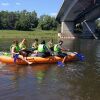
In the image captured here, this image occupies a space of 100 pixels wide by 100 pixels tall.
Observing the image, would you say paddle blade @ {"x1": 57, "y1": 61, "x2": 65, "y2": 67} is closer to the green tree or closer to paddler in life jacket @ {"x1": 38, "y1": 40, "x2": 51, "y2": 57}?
paddler in life jacket @ {"x1": 38, "y1": 40, "x2": 51, "y2": 57}

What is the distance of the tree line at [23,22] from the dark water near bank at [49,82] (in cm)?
9943

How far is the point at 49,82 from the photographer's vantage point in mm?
17688

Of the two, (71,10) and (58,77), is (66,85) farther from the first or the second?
(71,10)

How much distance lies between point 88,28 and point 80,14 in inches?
160

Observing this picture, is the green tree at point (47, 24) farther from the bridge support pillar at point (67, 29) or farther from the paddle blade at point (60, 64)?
the paddle blade at point (60, 64)

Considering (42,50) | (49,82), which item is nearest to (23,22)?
(42,50)

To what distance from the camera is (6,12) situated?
147 metres

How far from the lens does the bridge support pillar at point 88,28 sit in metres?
81.1

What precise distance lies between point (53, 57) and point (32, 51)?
1.68 meters

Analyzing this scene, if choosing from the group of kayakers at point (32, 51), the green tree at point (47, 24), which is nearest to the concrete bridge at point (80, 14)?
the group of kayakers at point (32, 51)

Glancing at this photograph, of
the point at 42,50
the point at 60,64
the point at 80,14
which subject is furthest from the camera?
the point at 80,14

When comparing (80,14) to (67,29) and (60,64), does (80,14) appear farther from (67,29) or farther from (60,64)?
(60,64)

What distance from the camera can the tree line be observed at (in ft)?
408

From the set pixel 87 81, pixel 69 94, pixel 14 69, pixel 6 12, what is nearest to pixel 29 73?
pixel 14 69
